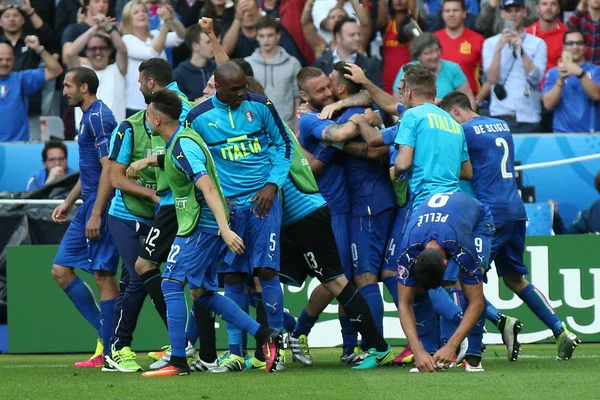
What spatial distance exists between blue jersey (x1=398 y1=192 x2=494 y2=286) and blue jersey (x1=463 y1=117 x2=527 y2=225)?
4.04ft

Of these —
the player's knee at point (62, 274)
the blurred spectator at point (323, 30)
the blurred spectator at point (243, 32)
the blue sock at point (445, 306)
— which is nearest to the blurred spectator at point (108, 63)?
the blurred spectator at point (243, 32)

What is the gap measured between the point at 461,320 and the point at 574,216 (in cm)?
553

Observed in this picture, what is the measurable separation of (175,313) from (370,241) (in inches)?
78.0

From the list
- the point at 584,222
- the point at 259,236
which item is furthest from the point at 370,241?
the point at 584,222

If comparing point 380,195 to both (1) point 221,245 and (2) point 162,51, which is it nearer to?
(1) point 221,245

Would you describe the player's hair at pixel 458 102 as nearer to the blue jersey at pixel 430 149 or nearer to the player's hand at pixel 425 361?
the blue jersey at pixel 430 149

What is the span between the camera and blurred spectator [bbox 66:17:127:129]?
1459 centimetres

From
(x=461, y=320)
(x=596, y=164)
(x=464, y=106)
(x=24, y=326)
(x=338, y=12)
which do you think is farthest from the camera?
(x=338, y=12)

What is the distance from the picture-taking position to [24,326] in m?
12.2

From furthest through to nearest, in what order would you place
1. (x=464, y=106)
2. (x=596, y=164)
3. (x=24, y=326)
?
1. (x=596, y=164)
2. (x=24, y=326)
3. (x=464, y=106)

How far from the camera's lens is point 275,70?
47.5ft

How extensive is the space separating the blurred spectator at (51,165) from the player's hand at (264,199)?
4.88 m

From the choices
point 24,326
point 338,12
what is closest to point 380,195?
point 24,326

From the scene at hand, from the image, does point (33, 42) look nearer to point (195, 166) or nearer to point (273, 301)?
point (273, 301)
